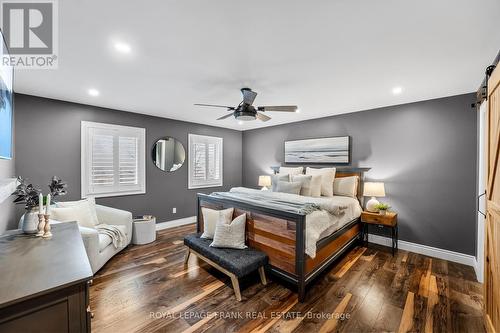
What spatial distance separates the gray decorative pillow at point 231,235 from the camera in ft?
8.65

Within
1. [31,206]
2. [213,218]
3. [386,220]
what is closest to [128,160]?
[213,218]

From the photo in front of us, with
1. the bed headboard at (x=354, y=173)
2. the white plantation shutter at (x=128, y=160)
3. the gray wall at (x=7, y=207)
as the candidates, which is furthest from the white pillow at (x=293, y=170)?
the gray wall at (x=7, y=207)

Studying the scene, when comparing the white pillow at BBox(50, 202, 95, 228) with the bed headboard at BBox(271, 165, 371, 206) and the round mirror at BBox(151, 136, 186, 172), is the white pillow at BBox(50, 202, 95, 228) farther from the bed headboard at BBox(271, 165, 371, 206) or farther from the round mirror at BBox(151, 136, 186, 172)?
the bed headboard at BBox(271, 165, 371, 206)

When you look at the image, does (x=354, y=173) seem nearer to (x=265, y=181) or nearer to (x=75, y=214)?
(x=265, y=181)

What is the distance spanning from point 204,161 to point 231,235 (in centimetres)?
319

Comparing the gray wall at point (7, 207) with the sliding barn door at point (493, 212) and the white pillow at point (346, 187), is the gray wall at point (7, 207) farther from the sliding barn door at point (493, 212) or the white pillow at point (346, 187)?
the white pillow at point (346, 187)

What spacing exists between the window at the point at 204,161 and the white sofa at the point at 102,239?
189 cm

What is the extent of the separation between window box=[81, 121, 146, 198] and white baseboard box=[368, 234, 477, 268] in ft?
15.3

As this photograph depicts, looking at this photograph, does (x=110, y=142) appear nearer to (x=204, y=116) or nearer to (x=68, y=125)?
(x=68, y=125)

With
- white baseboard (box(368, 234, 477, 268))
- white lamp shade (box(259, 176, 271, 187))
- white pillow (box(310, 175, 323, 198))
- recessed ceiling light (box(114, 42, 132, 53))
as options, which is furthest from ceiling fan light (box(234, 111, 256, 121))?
white baseboard (box(368, 234, 477, 268))

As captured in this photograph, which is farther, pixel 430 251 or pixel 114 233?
pixel 430 251

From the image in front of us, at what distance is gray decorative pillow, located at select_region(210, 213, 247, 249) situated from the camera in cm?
264

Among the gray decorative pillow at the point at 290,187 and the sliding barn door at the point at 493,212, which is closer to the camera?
the sliding barn door at the point at 493,212

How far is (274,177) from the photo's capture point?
4.23 m
